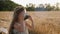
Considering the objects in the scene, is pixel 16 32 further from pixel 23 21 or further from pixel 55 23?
pixel 55 23

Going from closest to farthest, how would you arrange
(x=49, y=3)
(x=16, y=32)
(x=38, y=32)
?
(x=16, y=32) < (x=38, y=32) < (x=49, y=3)

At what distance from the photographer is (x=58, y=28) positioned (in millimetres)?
5898

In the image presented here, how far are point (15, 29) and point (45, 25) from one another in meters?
3.28

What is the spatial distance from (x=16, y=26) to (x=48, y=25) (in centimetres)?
326

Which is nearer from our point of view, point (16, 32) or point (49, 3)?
point (16, 32)

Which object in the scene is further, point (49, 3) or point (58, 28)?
point (49, 3)

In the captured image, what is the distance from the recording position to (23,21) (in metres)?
2.74

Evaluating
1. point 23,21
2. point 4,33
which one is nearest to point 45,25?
point 4,33

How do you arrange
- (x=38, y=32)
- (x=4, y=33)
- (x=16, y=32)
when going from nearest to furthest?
(x=16, y=32) → (x=4, y=33) → (x=38, y=32)

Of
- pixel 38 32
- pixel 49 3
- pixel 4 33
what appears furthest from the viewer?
pixel 49 3

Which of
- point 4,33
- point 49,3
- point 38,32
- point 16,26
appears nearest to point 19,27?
point 16,26

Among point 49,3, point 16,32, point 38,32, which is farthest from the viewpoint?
point 49,3

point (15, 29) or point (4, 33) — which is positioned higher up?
point (15, 29)

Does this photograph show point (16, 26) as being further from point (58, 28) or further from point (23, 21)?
point (58, 28)
